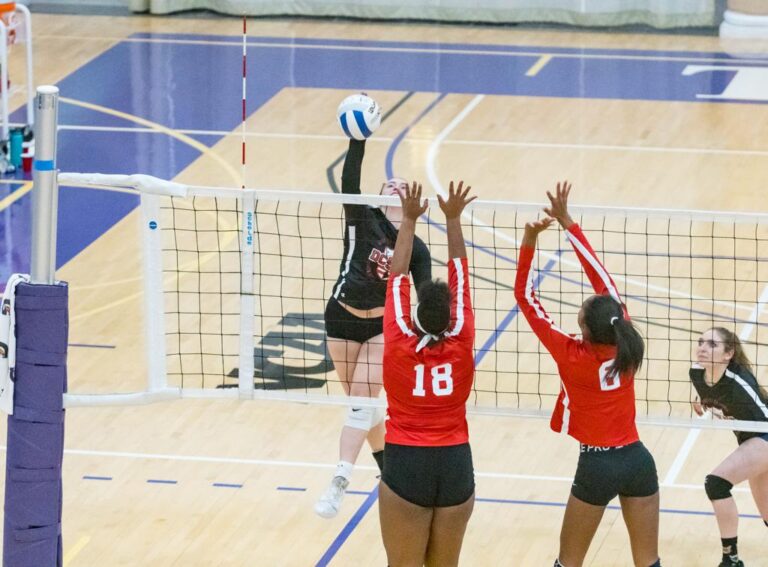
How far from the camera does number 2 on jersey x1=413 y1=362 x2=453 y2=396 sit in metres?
6.65

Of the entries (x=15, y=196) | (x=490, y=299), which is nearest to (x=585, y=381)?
(x=490, y=299)

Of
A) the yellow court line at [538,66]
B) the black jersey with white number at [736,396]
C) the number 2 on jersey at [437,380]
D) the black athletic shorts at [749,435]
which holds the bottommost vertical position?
the black athletic shorts at [749,435]

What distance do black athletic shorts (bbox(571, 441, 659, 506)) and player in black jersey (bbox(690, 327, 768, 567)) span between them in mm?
1092

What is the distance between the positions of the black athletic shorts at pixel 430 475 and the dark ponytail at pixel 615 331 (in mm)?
829

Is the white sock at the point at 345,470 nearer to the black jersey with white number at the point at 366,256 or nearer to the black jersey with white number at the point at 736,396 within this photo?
the black jersey with white number at the point at 366,256

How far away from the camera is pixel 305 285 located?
12617 mm

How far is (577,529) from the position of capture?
23.2 ft

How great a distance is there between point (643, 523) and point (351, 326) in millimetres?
2338

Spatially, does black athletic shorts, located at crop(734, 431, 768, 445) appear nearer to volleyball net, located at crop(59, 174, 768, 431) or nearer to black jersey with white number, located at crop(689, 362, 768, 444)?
black jersey with white number, located at crop(689, 362, 768, 444)

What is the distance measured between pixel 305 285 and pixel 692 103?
317 inches

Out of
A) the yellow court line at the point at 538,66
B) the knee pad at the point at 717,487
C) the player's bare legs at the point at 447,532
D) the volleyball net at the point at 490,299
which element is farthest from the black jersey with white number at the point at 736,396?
the yellow court line at the point at 538,66

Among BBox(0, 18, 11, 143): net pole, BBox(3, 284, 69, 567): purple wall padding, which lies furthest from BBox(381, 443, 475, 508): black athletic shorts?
BBox(0, 18, 11, 143): net pole

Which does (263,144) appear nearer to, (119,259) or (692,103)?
(119,259)

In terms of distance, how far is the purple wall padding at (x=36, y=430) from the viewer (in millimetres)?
6828
